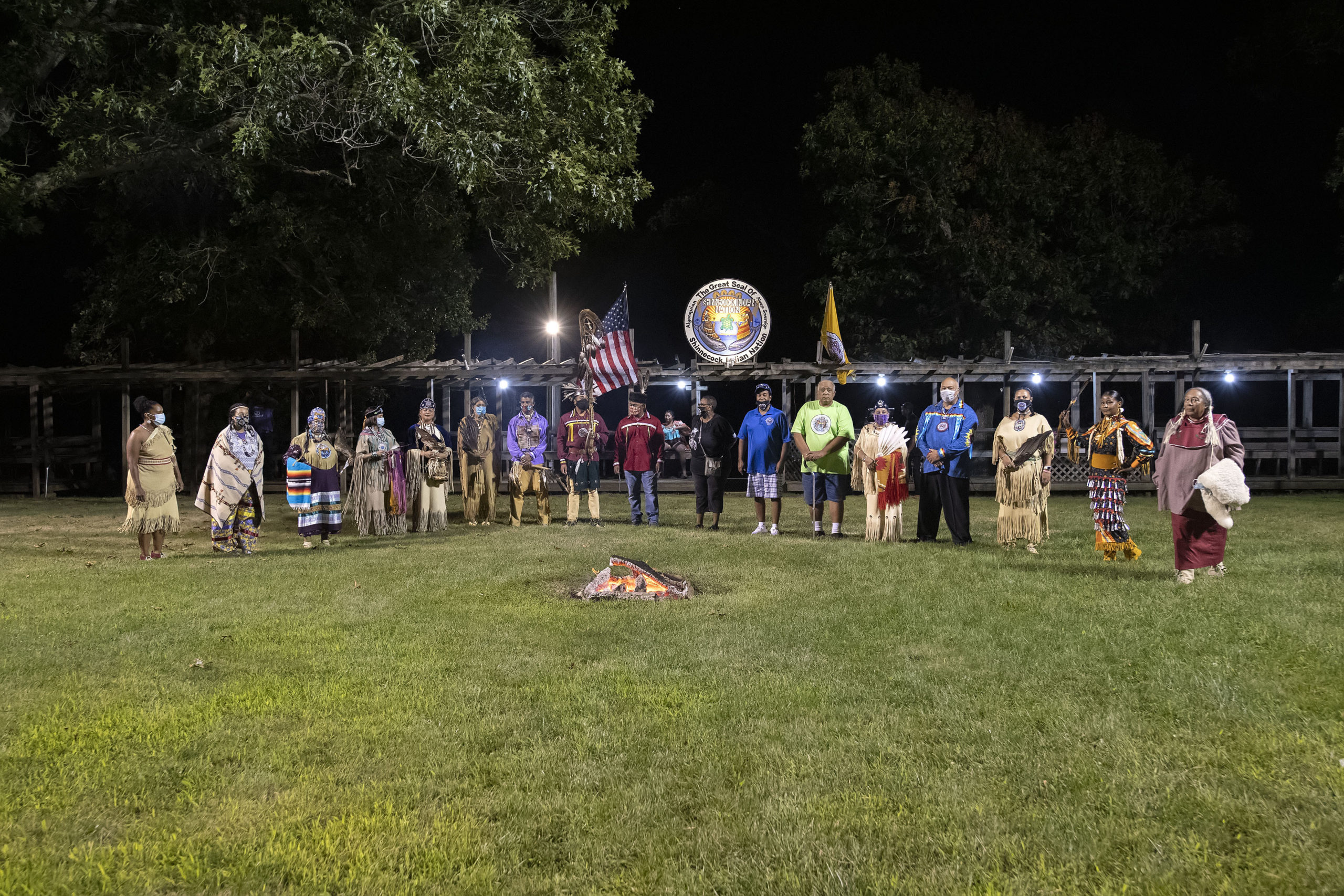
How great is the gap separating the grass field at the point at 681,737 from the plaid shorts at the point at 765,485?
169 inches

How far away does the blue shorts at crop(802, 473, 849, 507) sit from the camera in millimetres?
13023

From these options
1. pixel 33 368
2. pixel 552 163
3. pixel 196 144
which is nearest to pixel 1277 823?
pixel 552 163

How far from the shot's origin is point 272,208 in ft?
60.1

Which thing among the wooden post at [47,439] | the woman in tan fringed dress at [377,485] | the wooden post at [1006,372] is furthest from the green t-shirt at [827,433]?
the wooden post at [47,439]

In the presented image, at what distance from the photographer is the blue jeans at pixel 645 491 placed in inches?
588

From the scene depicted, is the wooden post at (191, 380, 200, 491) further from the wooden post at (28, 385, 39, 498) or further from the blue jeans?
the blue jeans

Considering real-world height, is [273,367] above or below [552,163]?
below

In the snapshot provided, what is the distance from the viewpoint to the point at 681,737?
189 inches

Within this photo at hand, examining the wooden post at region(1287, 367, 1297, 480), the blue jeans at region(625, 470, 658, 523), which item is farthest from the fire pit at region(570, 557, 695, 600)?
the wooden post at region(1287, 367, 1297, 480)

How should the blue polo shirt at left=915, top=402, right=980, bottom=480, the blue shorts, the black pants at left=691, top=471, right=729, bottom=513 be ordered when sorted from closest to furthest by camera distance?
the blue polo shirt at left=915, top=402, right=980, bottom=480 → the blue shorts → the black pants at left=691, top=471, right=729, bottom=513

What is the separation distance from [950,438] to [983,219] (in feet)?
52.5

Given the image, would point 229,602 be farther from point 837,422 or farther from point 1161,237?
point 1161,237

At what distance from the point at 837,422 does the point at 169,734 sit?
956 cm

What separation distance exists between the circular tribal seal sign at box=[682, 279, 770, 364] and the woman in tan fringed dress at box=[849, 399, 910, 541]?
7882mm
